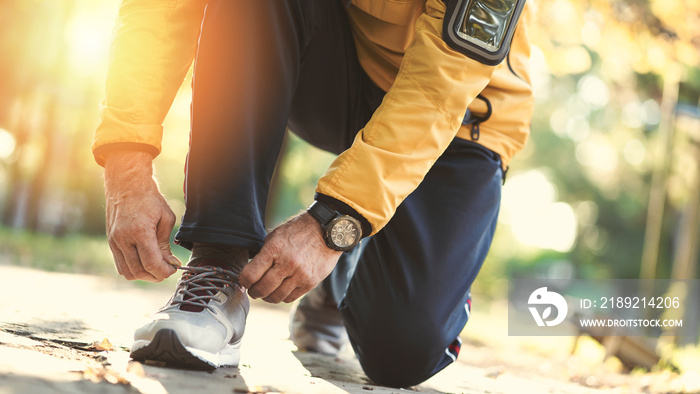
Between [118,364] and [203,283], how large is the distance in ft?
0.86

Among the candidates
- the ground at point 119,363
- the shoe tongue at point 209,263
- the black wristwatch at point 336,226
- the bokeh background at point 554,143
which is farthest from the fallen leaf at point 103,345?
the bokeh background at point 554,143

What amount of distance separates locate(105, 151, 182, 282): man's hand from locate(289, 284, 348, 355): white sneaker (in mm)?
1051

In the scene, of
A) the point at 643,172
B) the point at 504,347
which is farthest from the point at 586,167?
the point at 504,347

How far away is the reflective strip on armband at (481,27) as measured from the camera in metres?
1.57

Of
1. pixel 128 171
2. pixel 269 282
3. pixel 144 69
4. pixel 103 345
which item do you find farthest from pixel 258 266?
pixel 144 69

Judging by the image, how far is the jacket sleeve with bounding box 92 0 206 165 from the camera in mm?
1582

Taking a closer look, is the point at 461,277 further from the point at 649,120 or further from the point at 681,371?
the point at 649,120

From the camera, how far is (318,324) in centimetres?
247

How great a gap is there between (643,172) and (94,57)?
1637 cm

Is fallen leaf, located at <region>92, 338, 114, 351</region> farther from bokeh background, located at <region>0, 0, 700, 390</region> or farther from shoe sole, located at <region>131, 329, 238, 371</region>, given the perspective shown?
bokeh background, located at <region>0, 0, 700, 390</region>

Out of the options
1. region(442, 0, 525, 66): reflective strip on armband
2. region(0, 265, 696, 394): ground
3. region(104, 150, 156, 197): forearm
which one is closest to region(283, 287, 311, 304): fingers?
region(0, 265, 696, 394): ground

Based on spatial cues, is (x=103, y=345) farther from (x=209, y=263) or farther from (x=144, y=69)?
(x=144, y=69)

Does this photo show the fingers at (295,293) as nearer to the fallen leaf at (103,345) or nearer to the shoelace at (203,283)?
A: the shoelace at (203,283)

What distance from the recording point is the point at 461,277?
2.01 m
